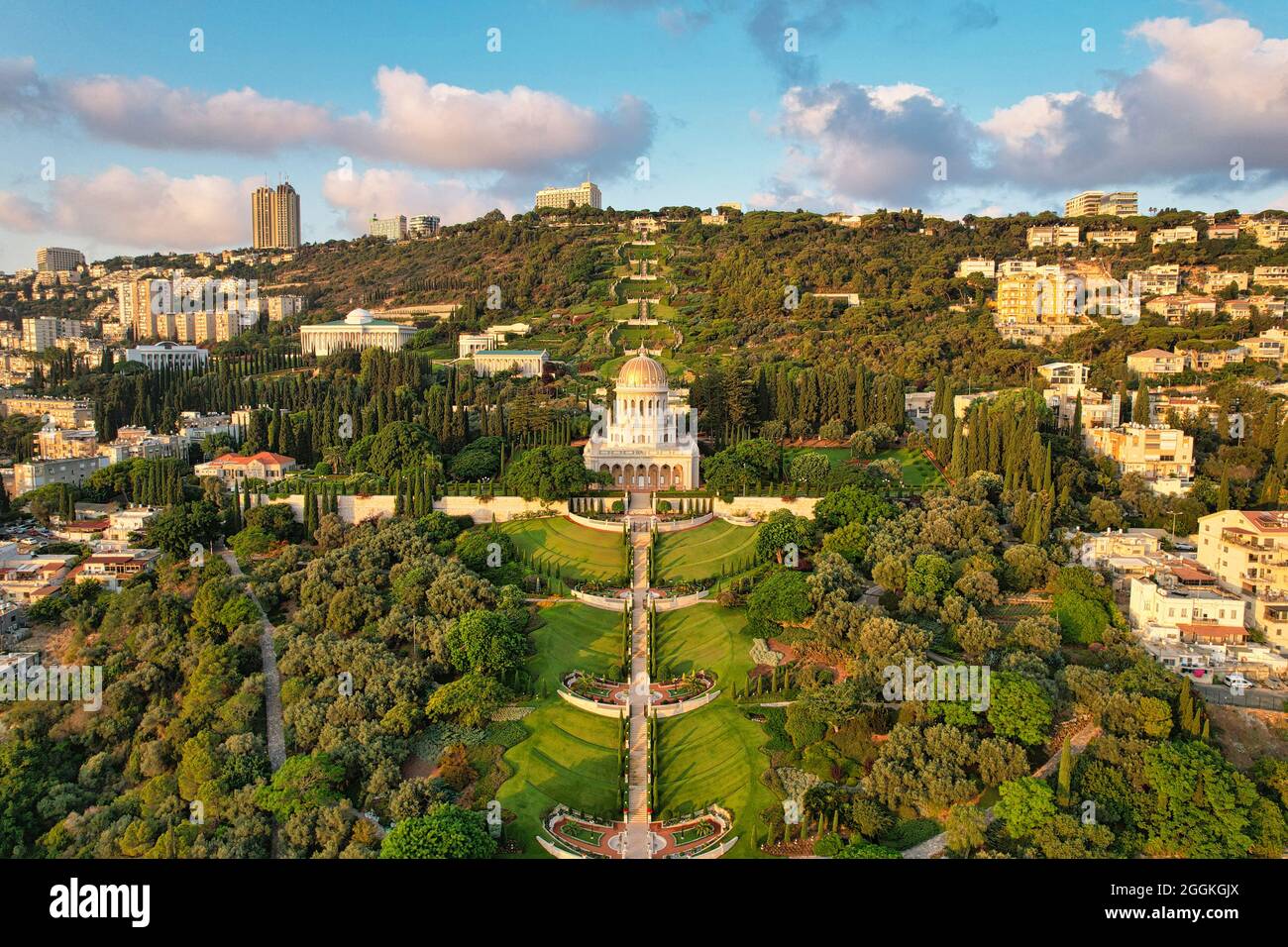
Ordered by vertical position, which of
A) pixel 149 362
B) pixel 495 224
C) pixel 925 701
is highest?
pixel 495 224

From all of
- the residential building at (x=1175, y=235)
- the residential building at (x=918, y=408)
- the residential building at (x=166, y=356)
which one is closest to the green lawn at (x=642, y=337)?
the residential building at (x=918, y=408)

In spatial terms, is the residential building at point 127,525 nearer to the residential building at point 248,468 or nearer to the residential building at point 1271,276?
the residential building at point 248,468

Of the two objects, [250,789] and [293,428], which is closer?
[250,789]

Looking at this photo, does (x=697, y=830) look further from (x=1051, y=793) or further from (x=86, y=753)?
(x=86, y=753)

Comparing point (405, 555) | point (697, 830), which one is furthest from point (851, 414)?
point (697, 830)

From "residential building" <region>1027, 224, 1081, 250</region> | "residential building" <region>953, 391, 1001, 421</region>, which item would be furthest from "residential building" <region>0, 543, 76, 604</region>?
"residential building" <region>1027, 224, 1081, 250</region>
